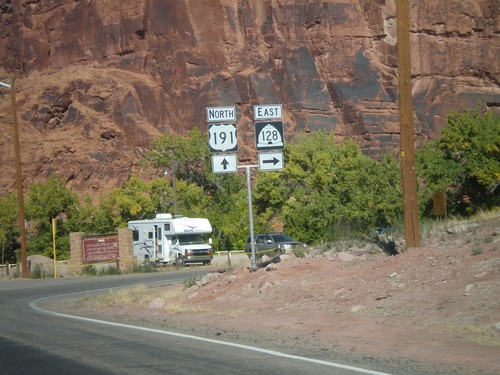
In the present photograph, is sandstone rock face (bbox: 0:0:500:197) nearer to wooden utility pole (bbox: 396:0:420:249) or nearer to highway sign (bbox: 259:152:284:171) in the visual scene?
highway sign (bbox: 259:152:284:171)

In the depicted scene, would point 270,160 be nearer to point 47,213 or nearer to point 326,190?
point 326,190

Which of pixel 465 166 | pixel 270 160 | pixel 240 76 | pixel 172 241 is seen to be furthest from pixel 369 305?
pixel 240 76

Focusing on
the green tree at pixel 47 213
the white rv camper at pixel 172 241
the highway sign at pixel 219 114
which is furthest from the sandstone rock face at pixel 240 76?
the highway sign at pixel 219 114

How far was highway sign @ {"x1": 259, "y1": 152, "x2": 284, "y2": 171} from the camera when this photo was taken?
20312mm

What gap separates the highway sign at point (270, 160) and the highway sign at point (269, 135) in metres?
0.18

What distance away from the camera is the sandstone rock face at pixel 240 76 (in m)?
82.9

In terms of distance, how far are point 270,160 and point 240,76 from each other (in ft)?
214

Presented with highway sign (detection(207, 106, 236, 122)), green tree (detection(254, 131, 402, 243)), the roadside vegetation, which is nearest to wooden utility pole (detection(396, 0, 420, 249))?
highway sign (detection(207, 106, 236, 122))

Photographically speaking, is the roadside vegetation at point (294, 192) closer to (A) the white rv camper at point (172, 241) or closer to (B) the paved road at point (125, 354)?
(A) the white rv camper at point (172, 241)

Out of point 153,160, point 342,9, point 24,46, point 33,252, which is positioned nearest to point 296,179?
point 153,160

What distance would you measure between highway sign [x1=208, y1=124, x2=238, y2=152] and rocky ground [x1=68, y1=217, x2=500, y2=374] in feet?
10.7

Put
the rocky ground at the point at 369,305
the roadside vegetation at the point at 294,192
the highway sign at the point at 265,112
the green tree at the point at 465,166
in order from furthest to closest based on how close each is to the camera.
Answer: the roadside vegetation at the point at 294,192 < the green tree at the point at 465,166 < the highway sign at the point at 265,112 < the rocky ground at the point at 369,305

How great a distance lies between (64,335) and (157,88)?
7369 cm

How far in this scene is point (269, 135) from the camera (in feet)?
66.9
